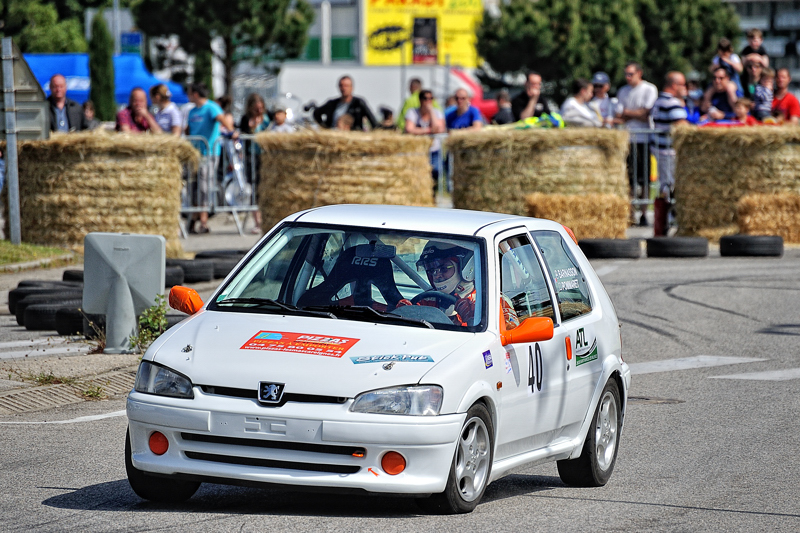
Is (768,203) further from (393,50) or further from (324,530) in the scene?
(393,50)

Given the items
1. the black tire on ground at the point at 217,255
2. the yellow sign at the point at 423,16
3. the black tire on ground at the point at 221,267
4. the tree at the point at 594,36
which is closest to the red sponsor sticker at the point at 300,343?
the black tire on ground at the point at 221,267

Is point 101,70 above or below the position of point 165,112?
above

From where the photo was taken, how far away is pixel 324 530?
5578 mm

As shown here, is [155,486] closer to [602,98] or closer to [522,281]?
[522,281]

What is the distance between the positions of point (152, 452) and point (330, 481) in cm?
82

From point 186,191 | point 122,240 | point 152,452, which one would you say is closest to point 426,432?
point 152,452

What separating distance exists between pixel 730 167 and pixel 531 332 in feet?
45.4

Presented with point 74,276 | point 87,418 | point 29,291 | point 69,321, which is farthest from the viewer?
point 74,276

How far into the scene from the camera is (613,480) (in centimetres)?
727

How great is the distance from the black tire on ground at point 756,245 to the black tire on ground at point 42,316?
943cm

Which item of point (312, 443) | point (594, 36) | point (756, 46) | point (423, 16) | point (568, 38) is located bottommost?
point (312, 443)

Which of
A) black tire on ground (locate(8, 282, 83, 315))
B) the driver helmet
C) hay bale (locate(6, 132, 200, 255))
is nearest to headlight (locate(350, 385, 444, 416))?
the driver helmet

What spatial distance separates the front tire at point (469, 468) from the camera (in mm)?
5844

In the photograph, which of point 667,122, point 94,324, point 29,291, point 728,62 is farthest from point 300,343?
point 728,62
